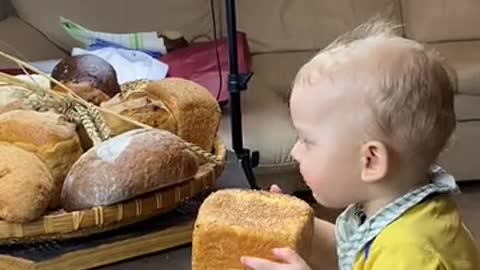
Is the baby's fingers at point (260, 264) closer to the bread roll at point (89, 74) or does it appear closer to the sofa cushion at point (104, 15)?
the bread roll at point (89, 74)

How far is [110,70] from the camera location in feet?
4.72

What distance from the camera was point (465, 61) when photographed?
324 cm

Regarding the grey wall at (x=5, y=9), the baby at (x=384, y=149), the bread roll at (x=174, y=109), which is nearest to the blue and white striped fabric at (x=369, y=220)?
the baby at (x=384, y=149)

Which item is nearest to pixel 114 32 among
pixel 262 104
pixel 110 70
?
pixel 262 104

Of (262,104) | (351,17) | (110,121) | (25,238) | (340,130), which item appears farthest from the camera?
(351,17)

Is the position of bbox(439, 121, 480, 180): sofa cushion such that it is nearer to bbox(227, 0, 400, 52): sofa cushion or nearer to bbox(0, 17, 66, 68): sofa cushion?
bbox(227, 0, 400, 52): sofa cushion

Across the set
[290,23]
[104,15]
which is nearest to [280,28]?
[290,23]

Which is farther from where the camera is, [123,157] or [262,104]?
[262,104]

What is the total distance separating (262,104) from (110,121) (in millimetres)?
1620

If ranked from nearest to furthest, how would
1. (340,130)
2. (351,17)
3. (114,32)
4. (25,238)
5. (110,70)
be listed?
(340,130) → (25,238) → (110,70) → (114,32) → (351,17)

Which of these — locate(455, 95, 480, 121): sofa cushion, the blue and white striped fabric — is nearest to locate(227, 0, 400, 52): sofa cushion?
locate(455, 95, 480, 121): sofa cushion

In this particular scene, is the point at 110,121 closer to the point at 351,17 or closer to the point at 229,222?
the point at 229,222

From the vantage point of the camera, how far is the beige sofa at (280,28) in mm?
3094

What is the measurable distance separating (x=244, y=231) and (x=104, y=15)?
2245mm
